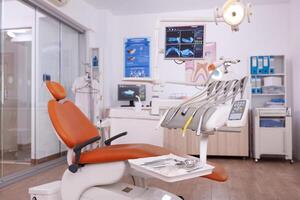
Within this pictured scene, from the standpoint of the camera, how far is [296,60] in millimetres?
4336

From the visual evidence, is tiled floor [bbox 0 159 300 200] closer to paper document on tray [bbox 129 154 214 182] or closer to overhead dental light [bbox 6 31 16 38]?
paper document on tray [bbox 129 154 214 182]

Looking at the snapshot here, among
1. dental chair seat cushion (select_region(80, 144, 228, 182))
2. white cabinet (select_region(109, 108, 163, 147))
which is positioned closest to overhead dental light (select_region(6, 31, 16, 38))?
white cabinet (select_region(109, 108, 163, 147))

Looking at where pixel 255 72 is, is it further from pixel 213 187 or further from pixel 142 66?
pixel 213 187

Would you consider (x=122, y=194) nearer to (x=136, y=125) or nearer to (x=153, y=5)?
(x=136, y=125)

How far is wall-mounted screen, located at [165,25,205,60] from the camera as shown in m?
2.07

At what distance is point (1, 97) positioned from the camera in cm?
364

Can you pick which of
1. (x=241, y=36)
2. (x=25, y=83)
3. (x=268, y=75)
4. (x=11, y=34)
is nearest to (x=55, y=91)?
(x=25, y=83)

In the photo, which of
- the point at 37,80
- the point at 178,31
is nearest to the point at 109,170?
the point at 178,31

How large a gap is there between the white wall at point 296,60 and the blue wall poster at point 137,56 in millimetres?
2532

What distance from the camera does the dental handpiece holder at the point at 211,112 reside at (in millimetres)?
1514

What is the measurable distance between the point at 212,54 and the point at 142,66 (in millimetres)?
1349

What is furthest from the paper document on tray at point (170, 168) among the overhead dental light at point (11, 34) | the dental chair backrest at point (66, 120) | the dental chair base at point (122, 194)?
the overhead dental light at point (11, 34)

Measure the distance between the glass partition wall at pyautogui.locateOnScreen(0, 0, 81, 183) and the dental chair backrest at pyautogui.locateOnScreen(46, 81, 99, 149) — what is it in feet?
7.18

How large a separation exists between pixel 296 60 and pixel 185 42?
3.08m
